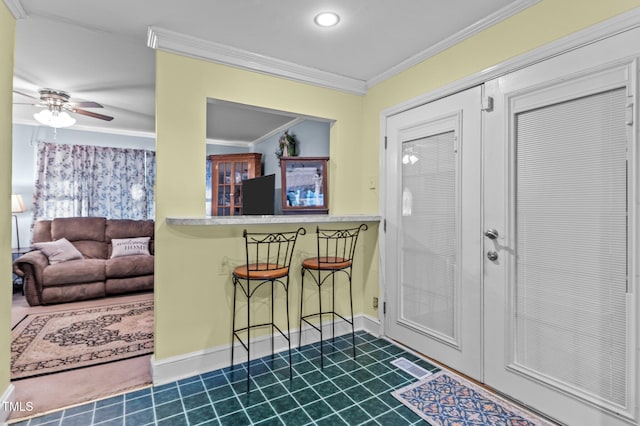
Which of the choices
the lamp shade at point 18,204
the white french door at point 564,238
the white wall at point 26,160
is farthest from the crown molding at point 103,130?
the white french door at point 564,238

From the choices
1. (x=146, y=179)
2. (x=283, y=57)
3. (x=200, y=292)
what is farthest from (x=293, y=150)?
(x=146, y=179)

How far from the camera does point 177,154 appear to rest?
2.28m

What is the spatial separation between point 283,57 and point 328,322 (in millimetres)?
2334

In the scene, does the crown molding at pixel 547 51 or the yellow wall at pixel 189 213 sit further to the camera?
the yellow wall at pixel 189 213

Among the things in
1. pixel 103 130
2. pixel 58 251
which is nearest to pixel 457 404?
pixel 58 251

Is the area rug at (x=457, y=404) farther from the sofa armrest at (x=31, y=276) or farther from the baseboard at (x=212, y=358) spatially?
the sofa armrest at (x=31, y=276)

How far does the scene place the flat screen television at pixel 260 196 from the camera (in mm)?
2920

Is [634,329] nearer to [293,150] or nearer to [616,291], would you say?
[616,291]

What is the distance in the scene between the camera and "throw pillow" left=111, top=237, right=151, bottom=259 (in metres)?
4.57

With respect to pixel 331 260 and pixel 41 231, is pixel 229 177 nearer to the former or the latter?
pixel 41 231

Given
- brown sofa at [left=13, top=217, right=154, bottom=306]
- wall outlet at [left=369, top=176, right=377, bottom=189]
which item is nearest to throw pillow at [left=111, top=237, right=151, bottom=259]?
brown sofa at [left=13, top=217, right=154, bottom=306]

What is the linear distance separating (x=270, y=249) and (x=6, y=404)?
1.77 meters

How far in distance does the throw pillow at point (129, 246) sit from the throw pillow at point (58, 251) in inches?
16.6

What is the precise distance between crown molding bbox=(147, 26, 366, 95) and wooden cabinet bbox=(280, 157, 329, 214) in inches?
28.7
